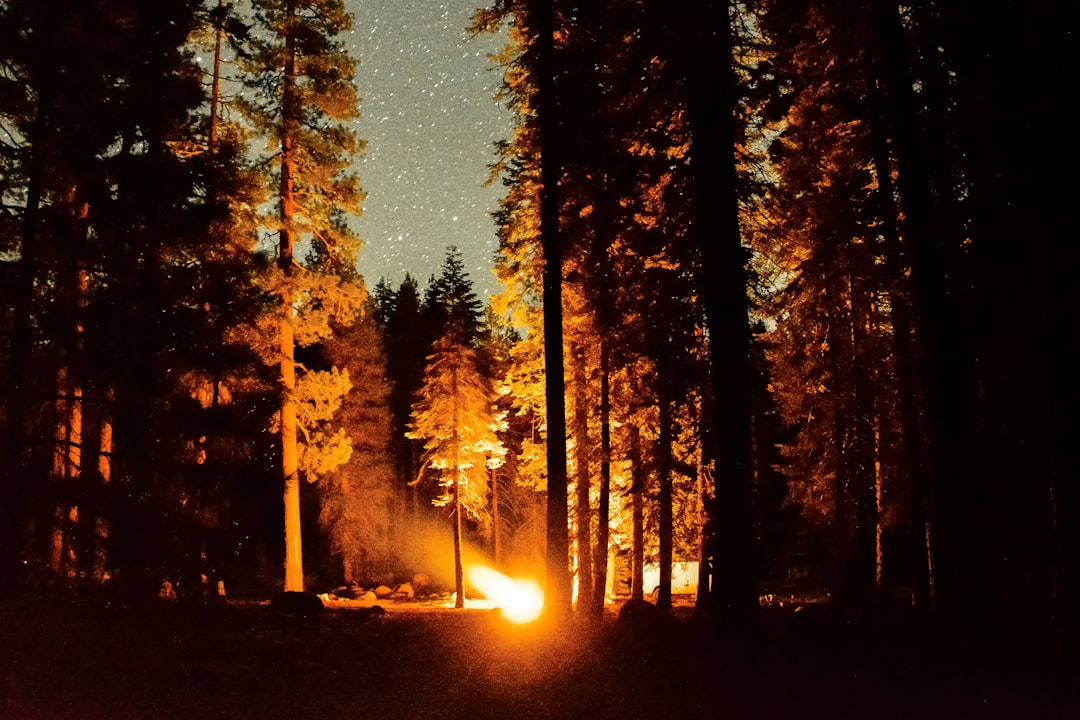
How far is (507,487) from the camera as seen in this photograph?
5609 centimetres

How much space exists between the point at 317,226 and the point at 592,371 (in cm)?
934

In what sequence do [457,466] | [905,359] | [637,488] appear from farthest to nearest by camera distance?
[457,466] → [637,488] → [905,359]

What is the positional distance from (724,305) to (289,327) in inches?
562

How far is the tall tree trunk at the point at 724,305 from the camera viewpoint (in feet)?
35.3

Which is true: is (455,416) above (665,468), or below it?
above

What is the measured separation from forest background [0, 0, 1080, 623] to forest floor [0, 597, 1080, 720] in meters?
1.11

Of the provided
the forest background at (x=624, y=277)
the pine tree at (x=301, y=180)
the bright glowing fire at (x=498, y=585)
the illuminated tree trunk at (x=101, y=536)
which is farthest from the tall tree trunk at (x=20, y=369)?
the bright glowing fire at (x=498, y=585)

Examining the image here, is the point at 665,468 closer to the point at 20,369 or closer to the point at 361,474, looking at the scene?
the point at 20,369

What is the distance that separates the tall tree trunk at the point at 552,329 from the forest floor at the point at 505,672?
6.27 feet

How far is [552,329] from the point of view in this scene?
50.1ft

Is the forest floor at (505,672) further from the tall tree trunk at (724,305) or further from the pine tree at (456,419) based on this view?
the pine tree at (456,419)

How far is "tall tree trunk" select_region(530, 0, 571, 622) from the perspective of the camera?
1463 centimetres

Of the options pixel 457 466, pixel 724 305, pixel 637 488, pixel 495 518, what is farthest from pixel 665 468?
pixel 495 518

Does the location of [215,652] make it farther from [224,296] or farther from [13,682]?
[224,296]
